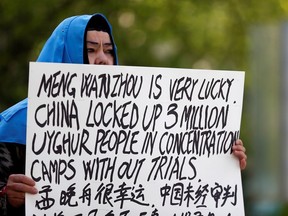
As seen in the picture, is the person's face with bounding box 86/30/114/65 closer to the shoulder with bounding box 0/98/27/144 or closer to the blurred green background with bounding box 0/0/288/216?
the shoulder with bounding box 0/98/27/144

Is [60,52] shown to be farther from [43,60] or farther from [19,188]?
[19,188]

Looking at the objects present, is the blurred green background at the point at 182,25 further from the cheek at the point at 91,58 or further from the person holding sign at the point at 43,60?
the cheek at the point at 91,58

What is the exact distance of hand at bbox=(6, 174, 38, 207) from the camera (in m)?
4.33

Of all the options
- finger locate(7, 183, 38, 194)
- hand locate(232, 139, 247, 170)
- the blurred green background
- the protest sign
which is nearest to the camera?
finger locate(7, 183, 38, 194)

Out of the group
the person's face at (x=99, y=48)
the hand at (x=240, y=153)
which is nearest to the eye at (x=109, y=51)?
the person's face at (x=99, y=48)

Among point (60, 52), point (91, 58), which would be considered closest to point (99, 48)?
point (91, 58)

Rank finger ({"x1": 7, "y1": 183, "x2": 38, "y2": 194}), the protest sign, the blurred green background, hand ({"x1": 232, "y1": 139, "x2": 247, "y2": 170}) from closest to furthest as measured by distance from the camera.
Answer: finger ({"x1": 7, "y1": 183, "x2": 38, "y2": 194})
the protest sign
hand ({"x1": 232, "y1": 139, "x2": 247, "y2": 170})
the blurred green background

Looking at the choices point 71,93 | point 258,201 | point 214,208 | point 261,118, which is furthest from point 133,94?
point 258,201

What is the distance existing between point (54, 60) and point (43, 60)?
80 millimetres

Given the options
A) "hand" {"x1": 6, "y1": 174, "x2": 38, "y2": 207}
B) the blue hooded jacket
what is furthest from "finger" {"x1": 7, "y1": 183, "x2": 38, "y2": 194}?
the blue hooded jacket

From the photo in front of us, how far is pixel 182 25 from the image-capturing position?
15547 millimetres

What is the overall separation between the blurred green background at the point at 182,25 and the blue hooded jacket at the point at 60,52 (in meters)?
7.10

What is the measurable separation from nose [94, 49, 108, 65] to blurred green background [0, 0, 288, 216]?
7245mm

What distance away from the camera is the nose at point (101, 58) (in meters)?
4.71
